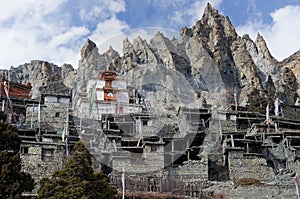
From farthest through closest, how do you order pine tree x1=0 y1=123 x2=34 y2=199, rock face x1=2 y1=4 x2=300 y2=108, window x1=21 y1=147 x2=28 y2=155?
rock face x1=2 y1=4 x2=300 y2=108 < window x1=21 y1=147 x2=28 y2=155 < pine tree x1=0 y1=123 x2=34 y2=199

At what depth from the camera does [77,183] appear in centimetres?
2636

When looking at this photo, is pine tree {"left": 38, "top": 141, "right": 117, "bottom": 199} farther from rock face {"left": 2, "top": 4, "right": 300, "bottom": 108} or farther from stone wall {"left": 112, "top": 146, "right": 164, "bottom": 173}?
rock face {"left": 2, "top": 4, "right": 300, "bottom": 108}

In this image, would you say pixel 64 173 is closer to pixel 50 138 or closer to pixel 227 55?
pixel 50 138

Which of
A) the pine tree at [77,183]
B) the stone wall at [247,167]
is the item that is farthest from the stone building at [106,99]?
the pine tree at [77,183]

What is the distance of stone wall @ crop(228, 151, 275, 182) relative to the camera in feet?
135

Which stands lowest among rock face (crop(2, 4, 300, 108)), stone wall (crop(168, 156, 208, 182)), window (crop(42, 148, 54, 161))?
stone wall (crop(168, 156, 208, 182))

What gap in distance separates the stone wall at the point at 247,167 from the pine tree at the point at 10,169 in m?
19.7

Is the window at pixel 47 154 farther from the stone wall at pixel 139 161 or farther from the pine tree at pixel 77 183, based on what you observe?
the pine tree at pixel 77 183

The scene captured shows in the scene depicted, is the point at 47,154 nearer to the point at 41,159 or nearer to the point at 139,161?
→ the point at 41,159

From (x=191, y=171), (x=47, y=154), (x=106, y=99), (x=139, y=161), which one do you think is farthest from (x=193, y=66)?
(x=47, y=154)

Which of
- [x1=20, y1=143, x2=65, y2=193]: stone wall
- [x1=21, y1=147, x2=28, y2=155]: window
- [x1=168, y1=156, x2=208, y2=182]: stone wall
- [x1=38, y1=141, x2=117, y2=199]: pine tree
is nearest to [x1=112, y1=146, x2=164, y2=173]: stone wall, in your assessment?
[x1=168, y1=156, x2=208, y2=182]: stone wall

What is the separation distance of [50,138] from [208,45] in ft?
252

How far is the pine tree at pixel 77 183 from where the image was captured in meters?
25.8

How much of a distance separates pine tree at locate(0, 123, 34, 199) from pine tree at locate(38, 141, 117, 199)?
1026 mm
